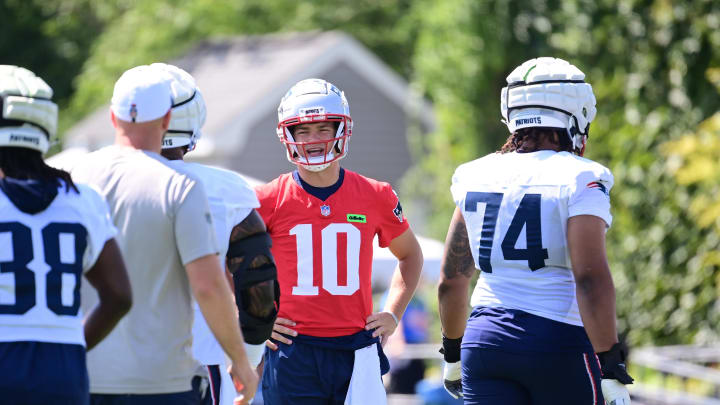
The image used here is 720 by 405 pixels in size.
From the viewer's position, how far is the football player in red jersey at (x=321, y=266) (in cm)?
591

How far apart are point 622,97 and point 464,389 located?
10.3 m

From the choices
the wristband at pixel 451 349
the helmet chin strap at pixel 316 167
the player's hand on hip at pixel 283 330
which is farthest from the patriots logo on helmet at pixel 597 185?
the player's hand on hip at pixel 283 330

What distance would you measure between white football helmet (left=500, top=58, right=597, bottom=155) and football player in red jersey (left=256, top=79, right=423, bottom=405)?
0.96 meters

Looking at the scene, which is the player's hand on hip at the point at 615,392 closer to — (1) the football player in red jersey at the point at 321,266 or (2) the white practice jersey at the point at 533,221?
(2) the white practice jersey at the point at 533,221

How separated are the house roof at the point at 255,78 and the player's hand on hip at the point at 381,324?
Answer: 16527 millimetres

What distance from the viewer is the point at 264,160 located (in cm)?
2389

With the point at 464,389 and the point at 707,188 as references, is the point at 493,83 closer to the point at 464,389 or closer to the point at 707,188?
the point at 707,188

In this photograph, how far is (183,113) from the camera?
500 centimetres

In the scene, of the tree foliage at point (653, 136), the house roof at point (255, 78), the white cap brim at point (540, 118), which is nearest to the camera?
the white cap brim at point (540, 118)

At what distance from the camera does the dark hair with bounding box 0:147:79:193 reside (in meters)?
4.07

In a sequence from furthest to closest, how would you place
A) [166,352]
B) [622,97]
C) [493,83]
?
[493,83]
[622,97]
[166,352]

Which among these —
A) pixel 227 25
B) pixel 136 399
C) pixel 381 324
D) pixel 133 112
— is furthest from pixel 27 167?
pixel 227 25

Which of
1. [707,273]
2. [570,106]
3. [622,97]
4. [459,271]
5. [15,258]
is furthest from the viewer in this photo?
[622,97]

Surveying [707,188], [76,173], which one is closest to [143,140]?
[76,173]
